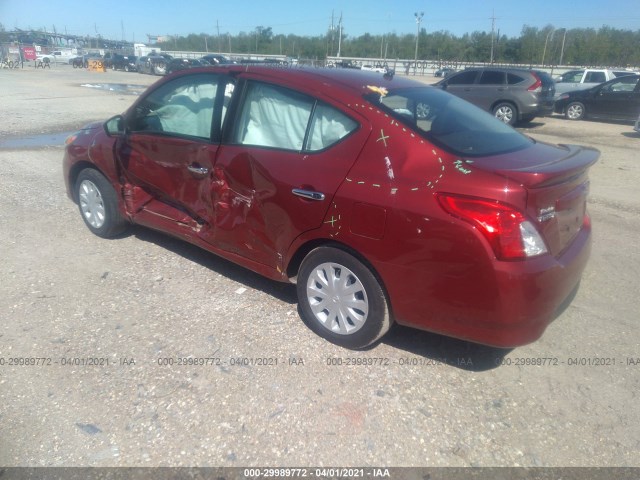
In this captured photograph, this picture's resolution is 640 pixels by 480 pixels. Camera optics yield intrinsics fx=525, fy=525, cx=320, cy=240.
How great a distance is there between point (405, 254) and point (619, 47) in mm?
→ 73643

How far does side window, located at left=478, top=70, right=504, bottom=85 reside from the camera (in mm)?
14641

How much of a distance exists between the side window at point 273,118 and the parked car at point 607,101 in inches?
606

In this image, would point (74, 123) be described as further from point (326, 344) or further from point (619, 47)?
point (619, 47)

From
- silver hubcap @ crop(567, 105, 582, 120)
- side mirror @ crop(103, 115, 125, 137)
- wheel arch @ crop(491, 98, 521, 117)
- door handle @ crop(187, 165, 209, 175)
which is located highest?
side mirror @ crop(103, 115, 125, 137)

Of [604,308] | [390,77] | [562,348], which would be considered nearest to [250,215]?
[390,77]

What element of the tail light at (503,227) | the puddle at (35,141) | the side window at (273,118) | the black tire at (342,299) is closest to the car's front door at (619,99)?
the puddle at (35,141)

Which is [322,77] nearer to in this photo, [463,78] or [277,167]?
[277,167]

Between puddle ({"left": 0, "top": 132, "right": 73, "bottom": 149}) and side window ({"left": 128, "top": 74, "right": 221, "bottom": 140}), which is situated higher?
side window ({"left": 128, "top": 74, "right": 221, "bottom": 140})

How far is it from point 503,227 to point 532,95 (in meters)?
12.8

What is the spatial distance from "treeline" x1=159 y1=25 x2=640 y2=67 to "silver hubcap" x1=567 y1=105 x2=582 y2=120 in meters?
50.1

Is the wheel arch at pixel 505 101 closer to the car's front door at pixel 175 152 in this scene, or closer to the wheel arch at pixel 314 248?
the car's front door at pixel 175 152

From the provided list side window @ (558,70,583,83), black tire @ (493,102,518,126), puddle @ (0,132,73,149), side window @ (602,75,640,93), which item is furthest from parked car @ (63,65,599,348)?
side window @ (558,70,583,83)

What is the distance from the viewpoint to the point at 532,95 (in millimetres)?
13977

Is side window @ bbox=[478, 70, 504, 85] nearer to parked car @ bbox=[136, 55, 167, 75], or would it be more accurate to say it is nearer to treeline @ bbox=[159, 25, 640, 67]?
parked car @ bbox=[136, 55, 167, 75]
